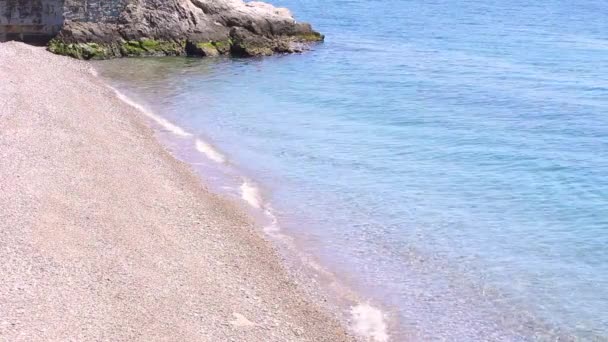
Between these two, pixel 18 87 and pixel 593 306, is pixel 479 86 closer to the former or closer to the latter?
pixel 18 87

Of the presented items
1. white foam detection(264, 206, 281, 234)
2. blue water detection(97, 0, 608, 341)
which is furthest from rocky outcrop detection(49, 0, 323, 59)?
white foam detection(264, 206, 281, 234)

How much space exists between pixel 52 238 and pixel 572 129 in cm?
2126

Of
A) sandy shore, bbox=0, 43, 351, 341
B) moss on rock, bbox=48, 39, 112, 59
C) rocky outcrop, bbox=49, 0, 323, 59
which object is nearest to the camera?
sandy shore, bbox=0, 43, 351, 341

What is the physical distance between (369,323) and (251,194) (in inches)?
314

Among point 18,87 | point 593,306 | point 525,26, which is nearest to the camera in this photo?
point 593,306

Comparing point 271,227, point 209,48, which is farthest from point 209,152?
point 209,48

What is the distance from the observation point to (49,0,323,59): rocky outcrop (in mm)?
42156

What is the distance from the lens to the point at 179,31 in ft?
147

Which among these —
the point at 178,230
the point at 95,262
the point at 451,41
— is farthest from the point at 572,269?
the point at 451,41

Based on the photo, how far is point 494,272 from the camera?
17281 millimetres

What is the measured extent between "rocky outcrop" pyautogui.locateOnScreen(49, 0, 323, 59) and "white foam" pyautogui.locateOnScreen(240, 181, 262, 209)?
22.1 metres

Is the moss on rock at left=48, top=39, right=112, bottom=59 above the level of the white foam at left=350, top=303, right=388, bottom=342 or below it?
below

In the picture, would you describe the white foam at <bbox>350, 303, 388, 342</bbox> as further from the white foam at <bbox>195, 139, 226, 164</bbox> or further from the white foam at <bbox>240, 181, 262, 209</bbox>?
the white foam at <bbox>195, 139, 226, 164</bbox>

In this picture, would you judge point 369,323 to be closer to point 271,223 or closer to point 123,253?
point 123,253
